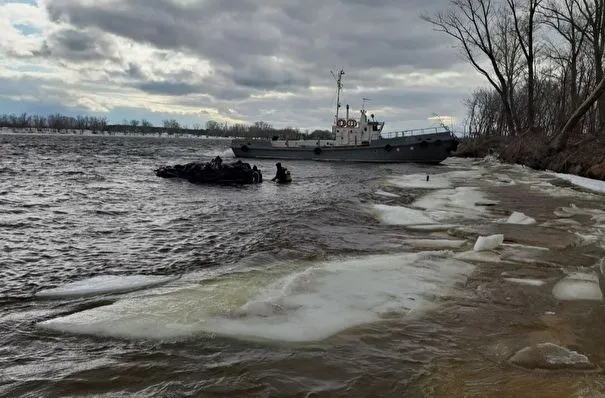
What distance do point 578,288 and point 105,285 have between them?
602 cm

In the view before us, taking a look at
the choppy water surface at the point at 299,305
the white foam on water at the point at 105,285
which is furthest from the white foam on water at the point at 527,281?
the white foam on water at the point at 105,285

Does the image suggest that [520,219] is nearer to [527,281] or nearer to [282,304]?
[527,281]

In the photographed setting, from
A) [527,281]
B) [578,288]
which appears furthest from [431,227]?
[578,288]

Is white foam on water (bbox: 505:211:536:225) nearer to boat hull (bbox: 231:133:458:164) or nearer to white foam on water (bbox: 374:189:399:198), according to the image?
white foam on water (bbox: 374:189:399:198)

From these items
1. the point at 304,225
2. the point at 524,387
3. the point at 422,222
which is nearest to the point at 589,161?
the point at 422,222

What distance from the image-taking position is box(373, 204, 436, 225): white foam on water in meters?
11.5

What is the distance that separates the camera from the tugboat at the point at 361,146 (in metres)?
38.8

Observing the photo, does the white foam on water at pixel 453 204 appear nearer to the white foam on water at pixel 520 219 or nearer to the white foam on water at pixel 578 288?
the white foam on water at pixel 520 219

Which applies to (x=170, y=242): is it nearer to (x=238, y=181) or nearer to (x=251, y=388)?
(x=251, y=388)

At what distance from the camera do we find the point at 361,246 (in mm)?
9008

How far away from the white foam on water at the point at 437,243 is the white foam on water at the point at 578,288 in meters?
2.24

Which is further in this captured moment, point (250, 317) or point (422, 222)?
point (422, 222)

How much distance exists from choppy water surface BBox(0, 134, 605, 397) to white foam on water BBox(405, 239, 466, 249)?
0.15 ft

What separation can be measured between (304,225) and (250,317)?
6.34m
